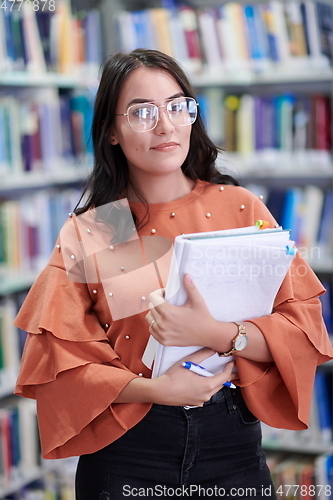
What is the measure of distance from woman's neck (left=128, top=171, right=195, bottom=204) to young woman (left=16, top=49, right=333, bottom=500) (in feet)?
0.07

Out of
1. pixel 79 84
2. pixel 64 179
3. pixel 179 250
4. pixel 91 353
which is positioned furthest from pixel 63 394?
pixel 79 84

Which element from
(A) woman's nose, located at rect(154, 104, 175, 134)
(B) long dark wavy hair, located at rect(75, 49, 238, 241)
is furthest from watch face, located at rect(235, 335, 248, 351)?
(A) woman's nose, located at rect(154, 104, 175, 134)

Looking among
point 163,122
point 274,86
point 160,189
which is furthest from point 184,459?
point 274,86

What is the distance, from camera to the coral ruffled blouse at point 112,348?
1.22 m

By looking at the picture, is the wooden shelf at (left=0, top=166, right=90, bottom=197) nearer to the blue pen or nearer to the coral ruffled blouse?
the coral ruffled blouse

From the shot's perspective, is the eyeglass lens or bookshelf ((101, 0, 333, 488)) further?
bookshelf ((101, 0, 333, 488))

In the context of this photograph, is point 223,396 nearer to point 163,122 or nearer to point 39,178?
point 163,122

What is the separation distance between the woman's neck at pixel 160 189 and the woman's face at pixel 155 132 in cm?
5

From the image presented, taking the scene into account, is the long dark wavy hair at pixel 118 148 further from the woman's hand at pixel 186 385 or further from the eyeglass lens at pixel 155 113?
the woman's hand at pixel 186 385

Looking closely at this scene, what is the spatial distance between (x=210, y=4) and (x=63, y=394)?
2247 millimetres

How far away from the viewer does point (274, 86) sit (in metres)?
2.77

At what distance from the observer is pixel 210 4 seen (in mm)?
2910

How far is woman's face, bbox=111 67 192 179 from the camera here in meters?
1.24

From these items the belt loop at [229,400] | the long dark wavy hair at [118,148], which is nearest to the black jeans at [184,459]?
the belt loop at [229,400]
